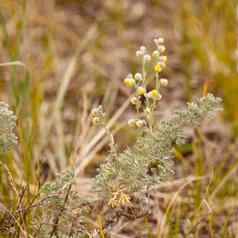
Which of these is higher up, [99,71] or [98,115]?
[98,115]

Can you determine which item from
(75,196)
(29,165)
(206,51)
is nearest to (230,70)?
(206,51)

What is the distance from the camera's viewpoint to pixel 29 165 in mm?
1904

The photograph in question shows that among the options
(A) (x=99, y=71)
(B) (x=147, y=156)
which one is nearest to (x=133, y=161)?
(B) (x=147, y=156)

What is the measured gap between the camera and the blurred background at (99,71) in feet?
7.22

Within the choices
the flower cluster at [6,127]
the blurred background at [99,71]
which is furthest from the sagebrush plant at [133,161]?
the blurred background at [99,71]

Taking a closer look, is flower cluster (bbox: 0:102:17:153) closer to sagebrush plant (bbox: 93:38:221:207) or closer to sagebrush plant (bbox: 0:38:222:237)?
sagebrush plant (bbox: 0:38:222:237)

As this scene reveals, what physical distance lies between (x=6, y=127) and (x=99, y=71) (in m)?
1.57

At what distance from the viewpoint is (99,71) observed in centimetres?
293

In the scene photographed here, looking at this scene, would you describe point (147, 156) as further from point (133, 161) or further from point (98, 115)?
point (98, 115)

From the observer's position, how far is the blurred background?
2.20 m

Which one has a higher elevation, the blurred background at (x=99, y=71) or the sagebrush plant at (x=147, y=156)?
the sagebrush plant at (x=147, y=156)

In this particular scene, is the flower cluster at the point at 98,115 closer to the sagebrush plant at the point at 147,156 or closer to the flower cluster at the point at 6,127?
the sagebrush plant at the point at 147,156

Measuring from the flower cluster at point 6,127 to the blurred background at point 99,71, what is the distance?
44cm

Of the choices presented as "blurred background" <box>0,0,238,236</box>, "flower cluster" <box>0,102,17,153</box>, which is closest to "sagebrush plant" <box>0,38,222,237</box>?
"flower cluster" <box>0,102,17,153</box>
